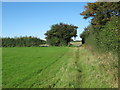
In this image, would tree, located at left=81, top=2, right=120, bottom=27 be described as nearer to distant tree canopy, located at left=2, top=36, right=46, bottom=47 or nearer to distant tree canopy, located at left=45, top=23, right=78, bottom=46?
distant tree canopy, located at left=45, top=23, right=78, bottom=46

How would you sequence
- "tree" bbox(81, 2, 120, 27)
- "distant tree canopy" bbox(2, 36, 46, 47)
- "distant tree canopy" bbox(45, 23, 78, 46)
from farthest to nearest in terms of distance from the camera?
"distant tree canopy" bbox(45, 23, 78, 46) → "distant tree canopy" bbox(2, 36, 46, 47) → "tree" bbox(81, 2, 120, 27)

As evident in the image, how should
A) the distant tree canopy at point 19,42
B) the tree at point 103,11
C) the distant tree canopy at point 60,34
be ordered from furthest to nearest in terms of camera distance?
the distant tree canopy at point 60,34
the distant tree canopy at point 19,42
the tree at point 103,11

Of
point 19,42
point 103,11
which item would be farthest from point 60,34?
point 103,11

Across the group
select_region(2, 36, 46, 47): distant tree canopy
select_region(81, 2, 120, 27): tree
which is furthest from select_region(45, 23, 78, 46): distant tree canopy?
select_region(81, 2, 120, 27): tree

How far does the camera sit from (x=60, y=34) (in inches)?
1307

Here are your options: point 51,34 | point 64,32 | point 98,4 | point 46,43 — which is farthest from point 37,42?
point 98,4

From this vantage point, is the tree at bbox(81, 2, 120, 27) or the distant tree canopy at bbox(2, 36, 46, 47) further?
the distant tree canopy at bbox(2, 36, 46, 47)

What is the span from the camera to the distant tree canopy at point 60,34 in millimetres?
32469

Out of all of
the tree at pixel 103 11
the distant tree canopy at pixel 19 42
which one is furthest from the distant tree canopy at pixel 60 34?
the tree at pixel 103 11

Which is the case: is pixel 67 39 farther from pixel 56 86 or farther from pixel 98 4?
Answer: pixel 56 86

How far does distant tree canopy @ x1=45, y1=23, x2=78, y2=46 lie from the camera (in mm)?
32469

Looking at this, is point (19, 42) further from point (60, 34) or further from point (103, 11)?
point (103, 11)

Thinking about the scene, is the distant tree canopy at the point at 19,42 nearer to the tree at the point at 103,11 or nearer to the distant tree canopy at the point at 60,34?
the distant tree canopy at the point at 60,34

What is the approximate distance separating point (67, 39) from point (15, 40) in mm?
14421
